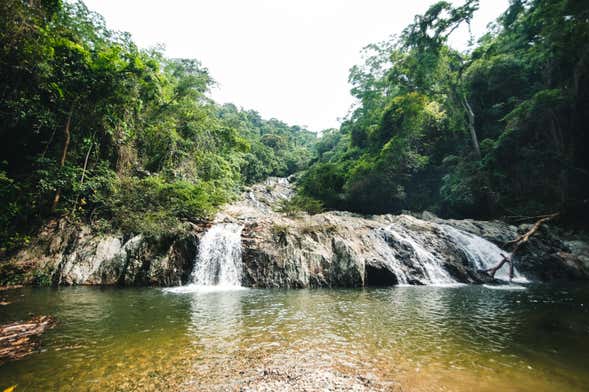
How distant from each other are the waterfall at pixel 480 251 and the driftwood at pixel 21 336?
50.3 feet

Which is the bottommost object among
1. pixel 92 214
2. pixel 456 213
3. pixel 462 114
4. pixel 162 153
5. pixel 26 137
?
pixel 92 214

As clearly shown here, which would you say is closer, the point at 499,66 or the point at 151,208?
the point at 151,208

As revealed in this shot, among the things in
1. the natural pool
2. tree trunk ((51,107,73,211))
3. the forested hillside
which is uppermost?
the forested hillside

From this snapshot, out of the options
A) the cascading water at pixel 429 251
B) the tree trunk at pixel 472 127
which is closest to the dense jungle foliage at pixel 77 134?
the cascading water at pixel 429 251

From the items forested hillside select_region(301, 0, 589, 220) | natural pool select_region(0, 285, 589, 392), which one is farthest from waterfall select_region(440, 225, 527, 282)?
natural pool select_region(0, 285, 589, 392)

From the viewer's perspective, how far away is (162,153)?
→ 17656mm

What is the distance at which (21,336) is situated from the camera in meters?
4.49

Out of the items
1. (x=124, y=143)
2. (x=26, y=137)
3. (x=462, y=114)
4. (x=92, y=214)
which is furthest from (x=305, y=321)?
(x=462, y=114)

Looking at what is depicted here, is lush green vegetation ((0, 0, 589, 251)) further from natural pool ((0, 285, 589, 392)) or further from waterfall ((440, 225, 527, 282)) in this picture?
natural pool ((0, 285, 589, 392))

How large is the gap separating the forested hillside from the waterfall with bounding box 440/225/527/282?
298 cm

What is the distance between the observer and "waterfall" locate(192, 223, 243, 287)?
11336mm

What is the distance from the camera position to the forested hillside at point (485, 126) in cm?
1562

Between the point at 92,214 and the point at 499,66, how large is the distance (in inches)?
1189

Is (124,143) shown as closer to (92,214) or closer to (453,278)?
(92,214)
